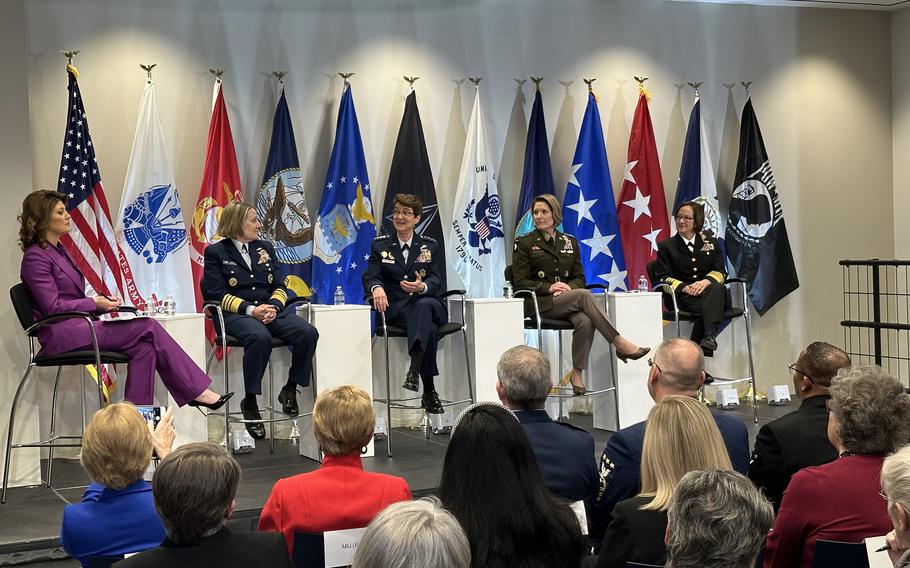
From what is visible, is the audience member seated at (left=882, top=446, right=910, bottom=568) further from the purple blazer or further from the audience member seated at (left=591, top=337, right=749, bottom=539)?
the purple blazer

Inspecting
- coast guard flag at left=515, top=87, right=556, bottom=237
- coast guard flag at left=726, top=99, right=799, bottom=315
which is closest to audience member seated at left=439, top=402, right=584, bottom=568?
coast guard flag at left=515, top=87, right=556, bottom=237

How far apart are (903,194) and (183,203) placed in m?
5.54

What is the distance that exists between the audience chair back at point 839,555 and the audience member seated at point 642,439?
0.44 meters

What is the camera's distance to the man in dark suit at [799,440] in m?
3.01

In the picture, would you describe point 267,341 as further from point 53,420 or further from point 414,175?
point 414,175

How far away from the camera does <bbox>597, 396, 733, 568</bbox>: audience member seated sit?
221 cm

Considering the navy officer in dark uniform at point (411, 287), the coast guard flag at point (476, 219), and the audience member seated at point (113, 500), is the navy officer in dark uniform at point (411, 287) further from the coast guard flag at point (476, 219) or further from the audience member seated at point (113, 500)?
the audience member seated at point (113, 500)

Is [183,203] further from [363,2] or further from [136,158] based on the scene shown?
[363,2]

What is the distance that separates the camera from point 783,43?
25.6ft

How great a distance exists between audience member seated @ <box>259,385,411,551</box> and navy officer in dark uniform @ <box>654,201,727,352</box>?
13.8 ft

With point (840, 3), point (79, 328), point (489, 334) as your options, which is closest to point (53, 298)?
point (79, 328)

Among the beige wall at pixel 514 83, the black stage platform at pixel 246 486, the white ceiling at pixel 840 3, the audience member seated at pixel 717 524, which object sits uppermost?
the white ceiling at pixel 840 3

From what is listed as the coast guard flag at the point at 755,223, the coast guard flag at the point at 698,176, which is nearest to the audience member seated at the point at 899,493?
the coast guard flag at the point at 698,176

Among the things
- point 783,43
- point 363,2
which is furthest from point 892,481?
point 783,43
